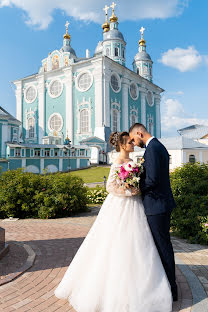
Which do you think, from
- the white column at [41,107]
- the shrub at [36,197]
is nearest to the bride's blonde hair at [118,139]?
the shrub at [36,197]

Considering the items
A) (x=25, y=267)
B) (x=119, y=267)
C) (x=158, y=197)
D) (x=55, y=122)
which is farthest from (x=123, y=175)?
(x=55, y=122)

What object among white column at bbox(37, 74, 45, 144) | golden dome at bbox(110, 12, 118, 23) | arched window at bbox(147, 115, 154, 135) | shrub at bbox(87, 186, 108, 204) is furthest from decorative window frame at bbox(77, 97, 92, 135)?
shrub at bbox(87, 186, 108, 204)

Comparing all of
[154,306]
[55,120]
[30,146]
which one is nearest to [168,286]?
[154,306]

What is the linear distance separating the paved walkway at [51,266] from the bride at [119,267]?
281mm

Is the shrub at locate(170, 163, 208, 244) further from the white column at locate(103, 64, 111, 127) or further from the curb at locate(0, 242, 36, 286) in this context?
the white column at locate(103, 64, 111, 127)

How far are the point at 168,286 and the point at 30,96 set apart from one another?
44435 millimetres

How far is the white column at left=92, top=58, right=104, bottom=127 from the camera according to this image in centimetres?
3544

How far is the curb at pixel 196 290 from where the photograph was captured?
2.92m

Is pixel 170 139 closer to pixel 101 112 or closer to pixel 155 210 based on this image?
pixel 101 112

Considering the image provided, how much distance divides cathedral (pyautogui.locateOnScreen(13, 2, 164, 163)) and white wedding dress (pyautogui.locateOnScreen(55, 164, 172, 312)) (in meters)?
29.7

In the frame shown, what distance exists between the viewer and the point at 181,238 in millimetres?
6133

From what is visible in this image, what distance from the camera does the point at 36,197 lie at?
823 cm

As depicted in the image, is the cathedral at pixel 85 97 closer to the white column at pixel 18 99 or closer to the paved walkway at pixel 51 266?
the white column at pixel 18 99

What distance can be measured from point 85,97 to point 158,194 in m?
35.6
